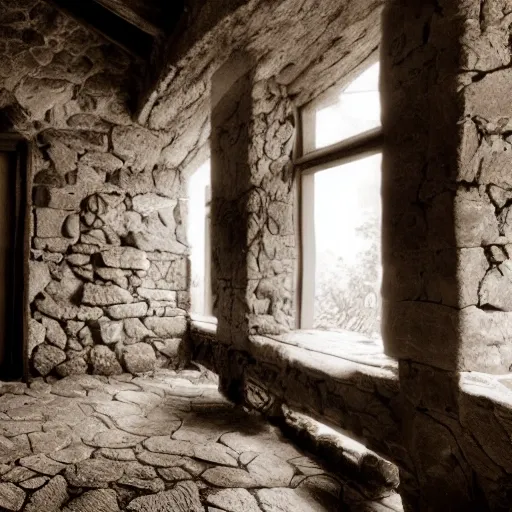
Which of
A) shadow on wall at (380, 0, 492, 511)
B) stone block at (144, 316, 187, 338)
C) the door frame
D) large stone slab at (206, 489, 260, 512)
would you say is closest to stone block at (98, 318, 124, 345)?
stone block at (144, 316, 187, 338)

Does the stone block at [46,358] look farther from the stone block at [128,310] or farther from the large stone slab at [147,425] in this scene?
the large stone slab at [147,425]

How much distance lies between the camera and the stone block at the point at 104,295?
420cm

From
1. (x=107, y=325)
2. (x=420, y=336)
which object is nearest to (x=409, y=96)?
(x=420, y=336)

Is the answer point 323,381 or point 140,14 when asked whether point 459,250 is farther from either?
point 140,14

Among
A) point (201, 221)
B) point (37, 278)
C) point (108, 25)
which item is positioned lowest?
point (37, 278)

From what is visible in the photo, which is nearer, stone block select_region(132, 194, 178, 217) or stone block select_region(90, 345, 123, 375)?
stone block select_region(90, 345, 123, 375)

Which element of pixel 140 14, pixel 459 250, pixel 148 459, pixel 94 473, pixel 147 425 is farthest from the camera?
pixel 140 14

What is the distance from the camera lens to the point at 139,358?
4.38 metres

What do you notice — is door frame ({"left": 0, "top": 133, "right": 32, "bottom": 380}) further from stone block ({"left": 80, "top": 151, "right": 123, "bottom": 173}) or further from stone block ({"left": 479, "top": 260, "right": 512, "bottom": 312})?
stone block ({"left": 479, "top": 260, "right": 512, "bottom": 312})

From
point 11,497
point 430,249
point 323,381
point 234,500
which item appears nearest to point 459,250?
point 430,249

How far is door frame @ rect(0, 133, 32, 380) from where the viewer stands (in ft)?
13.0

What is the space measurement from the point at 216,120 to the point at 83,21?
1458 mm

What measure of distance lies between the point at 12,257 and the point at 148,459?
2466 mm

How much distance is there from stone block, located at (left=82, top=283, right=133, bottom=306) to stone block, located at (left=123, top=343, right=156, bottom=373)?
45 centimetres
